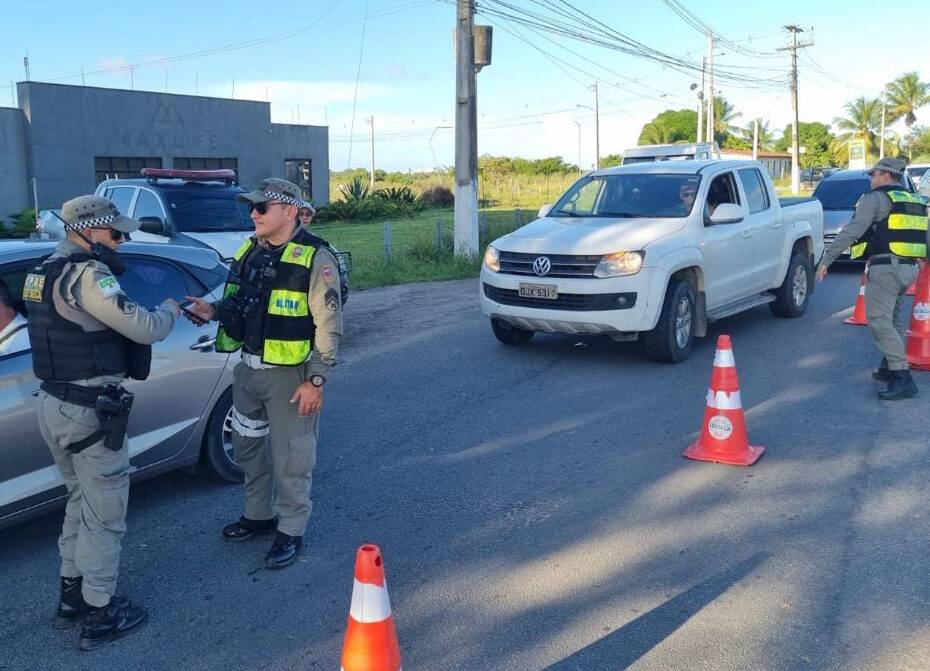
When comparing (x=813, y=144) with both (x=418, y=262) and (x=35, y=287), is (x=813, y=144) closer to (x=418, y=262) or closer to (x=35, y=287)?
(x=418, y=262)

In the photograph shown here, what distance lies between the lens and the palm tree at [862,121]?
93.4 meters

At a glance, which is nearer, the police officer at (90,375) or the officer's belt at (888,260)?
the police officer at (90,375)

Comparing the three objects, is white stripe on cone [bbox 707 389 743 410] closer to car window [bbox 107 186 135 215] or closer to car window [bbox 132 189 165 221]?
car window [bbox 132 189 165 221]

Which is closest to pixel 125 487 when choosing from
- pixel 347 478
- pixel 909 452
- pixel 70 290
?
pixel 70 290

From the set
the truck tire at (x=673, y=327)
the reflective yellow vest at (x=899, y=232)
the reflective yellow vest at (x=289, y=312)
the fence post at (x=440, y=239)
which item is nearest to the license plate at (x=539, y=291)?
the truck tire at (x=673, y=327)

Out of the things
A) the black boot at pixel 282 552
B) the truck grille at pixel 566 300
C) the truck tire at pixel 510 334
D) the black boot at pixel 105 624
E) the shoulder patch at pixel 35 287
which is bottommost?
the black boot at pixel 105 624

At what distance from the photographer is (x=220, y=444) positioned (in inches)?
214

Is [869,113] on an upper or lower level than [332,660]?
upper

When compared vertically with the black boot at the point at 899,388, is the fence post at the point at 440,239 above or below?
above

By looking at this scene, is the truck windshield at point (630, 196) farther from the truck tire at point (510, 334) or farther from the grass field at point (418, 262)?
the grass field at point (418, 262)

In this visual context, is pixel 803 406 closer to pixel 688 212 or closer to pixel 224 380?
pixel 688 212

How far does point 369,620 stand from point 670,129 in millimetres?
92653

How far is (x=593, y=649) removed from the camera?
3.63 meters

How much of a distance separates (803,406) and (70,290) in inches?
219
